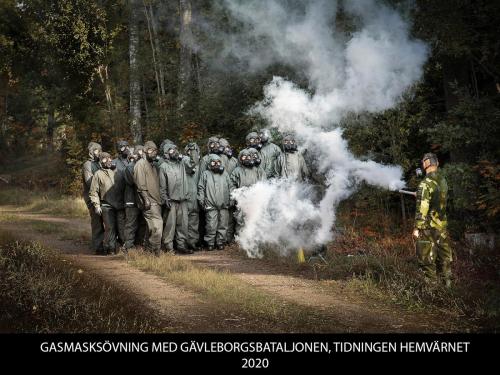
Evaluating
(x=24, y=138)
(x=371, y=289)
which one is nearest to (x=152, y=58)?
(x=371, y=289)

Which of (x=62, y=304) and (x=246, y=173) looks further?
(x=246, y=173)

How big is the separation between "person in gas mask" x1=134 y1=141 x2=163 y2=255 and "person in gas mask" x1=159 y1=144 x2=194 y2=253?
206 mm

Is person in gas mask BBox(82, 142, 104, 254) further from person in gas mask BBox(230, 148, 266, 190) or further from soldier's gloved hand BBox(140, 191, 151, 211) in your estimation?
person in gas mask BBox(230, 148, 266, 190)

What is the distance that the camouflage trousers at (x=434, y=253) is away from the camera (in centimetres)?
883

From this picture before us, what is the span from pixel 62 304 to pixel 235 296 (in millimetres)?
2500

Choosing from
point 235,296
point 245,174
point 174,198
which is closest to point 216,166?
point 245,174

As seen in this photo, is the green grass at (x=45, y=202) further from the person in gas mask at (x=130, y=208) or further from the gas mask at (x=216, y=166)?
the gas mask at (x=216, y=166)

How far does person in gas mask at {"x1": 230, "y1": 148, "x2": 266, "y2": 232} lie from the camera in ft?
47.5

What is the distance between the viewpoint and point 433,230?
8.90m

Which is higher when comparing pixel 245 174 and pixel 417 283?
pixel 245 174

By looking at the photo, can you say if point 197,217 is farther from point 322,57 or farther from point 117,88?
point 117,88

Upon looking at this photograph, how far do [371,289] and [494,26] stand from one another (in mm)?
5940

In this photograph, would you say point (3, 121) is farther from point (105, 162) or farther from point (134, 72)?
point (105, 162)

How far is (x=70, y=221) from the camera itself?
20.6 metres
